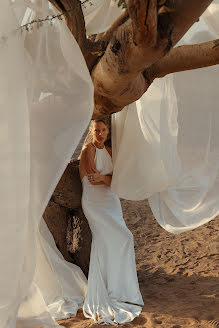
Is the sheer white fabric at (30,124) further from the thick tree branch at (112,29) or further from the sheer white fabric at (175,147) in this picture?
the sheer white fabric at (175,147)

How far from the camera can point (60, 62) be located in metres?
2.80

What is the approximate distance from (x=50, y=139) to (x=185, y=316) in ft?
6.29

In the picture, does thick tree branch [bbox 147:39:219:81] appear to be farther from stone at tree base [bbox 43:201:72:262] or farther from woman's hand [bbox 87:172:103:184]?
stone at tree base [bbox 43:201:72:262]

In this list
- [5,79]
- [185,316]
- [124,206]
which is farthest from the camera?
[124,206]

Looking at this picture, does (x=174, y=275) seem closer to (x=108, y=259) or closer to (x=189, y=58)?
(x=108, y=259)

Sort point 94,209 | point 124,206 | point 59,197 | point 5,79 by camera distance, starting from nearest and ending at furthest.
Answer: point 5,79 < point 94,209 < point 59,197 < point 124,206

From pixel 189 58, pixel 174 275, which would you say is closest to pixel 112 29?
pixel 189 58

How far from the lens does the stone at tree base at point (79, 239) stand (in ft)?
14.9

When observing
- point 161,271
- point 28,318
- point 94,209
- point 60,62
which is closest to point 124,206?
point 161,271

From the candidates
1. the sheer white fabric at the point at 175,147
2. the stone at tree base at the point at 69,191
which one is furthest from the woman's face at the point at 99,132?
the stone at tree base at the point at 69,191

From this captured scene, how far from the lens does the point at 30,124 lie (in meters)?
2.80

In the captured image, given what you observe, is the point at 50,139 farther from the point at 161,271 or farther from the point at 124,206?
the point at 124,206

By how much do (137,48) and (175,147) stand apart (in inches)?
66.2

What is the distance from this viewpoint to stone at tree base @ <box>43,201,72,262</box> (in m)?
4.47
